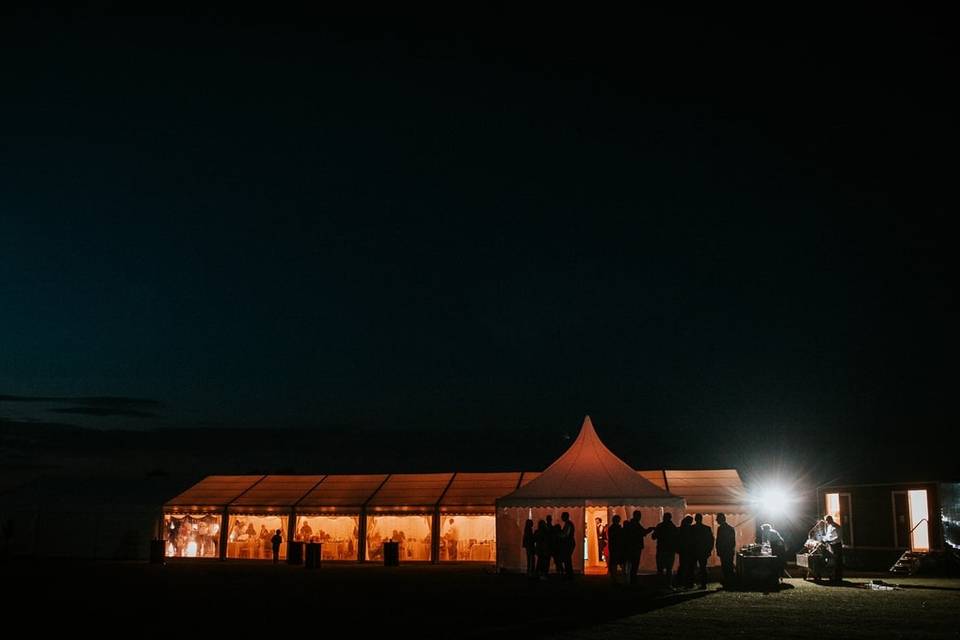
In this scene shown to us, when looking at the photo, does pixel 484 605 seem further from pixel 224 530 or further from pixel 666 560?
pixel 224 530

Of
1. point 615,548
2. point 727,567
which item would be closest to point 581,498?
point 615,548

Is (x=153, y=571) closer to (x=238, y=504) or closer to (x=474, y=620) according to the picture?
(x=238, y=504)

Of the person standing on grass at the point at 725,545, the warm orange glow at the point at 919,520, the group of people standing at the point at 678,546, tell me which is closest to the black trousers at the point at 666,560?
the group of people standing at the point at 678,546

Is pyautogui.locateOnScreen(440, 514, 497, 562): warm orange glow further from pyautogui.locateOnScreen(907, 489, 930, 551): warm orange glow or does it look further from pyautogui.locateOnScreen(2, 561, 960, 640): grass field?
pyautogui.locateOnScreen(907, 489, 930, 551): warm orange glow

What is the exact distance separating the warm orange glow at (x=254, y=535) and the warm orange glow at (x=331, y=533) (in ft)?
2.35

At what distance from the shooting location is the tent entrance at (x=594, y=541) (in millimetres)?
24859

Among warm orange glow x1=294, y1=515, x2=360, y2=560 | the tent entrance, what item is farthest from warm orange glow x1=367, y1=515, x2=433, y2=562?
the tent entrance

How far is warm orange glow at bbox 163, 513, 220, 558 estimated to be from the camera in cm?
3039

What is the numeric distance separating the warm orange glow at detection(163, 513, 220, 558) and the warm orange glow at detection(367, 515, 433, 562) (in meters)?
4.97

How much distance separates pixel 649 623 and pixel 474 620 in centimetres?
206

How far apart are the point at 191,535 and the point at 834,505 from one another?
61.9ft

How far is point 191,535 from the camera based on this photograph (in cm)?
3075

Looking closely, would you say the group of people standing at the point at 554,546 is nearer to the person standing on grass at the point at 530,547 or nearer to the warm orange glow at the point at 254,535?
the person standing on grass at the point at 530,547

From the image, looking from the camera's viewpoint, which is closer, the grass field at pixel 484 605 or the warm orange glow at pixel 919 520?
the grass field at pixel 484 605
